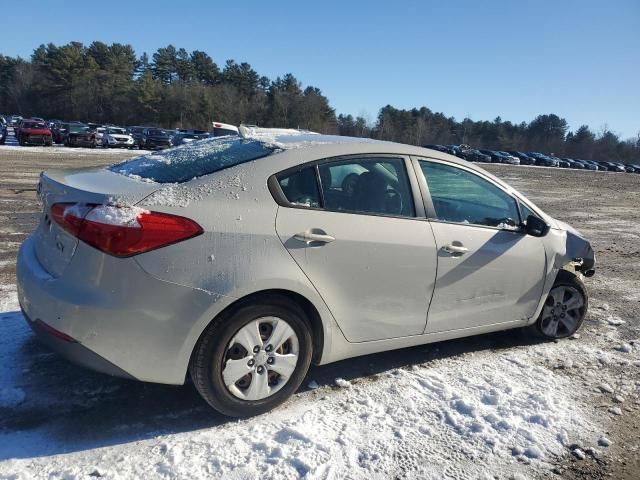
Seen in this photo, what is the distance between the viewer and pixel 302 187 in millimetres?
3162

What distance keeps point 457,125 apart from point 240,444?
405ft

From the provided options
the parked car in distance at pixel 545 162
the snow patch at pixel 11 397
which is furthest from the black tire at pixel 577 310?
the parked car in distance at pixel 545 162

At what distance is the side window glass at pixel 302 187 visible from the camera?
10.2 feet

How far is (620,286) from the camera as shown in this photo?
253 inches

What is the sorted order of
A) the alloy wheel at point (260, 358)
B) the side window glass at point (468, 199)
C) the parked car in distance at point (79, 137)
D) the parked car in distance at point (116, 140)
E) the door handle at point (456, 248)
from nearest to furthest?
the alloy wheel at point (260, 358)
the door handle at point (456, 248)
the side window glass at point (468, 199)
the parked car in distance at point (79, 137)
the parked car in distance at point (116, 140)

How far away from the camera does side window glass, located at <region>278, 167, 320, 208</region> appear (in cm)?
309

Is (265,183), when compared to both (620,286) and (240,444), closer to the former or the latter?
(240,444)

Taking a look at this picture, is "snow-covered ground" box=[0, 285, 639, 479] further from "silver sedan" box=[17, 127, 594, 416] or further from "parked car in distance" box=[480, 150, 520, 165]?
"parked car in distance" box=[480, 150, 520, 165]

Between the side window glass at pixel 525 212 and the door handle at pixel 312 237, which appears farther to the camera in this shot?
the side window glass at pixel 525 212

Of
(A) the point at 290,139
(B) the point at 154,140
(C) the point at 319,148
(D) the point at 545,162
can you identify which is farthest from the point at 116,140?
(D) the point at 545,162

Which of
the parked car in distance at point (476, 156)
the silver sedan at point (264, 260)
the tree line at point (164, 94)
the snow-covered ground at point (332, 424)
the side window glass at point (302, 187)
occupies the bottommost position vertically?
the snow-covered ground at point (332, 424)

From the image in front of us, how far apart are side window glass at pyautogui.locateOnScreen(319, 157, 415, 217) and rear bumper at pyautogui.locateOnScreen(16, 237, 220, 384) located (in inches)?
41.0

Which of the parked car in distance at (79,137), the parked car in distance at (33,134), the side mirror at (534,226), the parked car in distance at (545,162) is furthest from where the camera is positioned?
the parked car in distance at (545,162)

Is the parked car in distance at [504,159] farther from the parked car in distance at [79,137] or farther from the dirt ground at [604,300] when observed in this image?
the dirt ground at [604,300]
